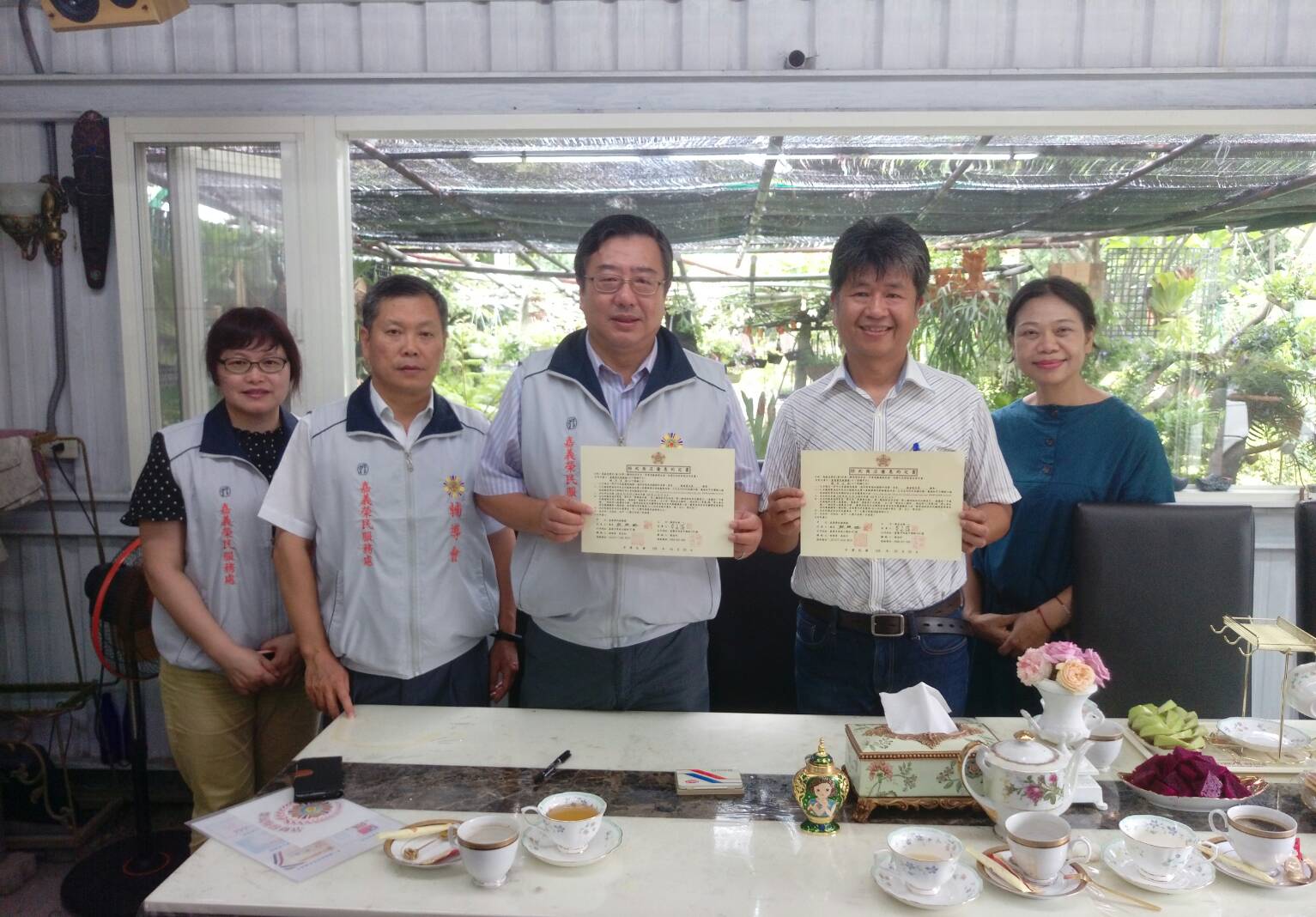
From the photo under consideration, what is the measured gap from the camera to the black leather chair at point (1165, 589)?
228cm

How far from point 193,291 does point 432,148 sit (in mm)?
1057

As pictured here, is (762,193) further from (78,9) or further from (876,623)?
(78,9)

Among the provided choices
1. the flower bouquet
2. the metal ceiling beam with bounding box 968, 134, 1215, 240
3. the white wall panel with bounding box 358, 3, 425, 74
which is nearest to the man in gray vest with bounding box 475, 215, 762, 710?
the flower bouquet

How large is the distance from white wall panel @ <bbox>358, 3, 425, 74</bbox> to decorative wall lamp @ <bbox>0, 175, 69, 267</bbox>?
1.22 metres

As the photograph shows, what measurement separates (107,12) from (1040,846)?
302 cm

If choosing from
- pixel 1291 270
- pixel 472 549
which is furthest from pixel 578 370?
pixel 1291 270

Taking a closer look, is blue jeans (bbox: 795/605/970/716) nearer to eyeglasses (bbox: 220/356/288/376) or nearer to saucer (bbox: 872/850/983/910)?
saucer (bbox: 872/850/983/910)

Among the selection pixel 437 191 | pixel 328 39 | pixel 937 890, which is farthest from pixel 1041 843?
pixel 437 191

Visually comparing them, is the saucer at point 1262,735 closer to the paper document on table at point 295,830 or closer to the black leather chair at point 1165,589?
the black leather chair at point 1165,589

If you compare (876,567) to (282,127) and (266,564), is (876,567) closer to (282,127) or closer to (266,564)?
(266,564)

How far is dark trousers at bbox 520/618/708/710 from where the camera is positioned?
199 centimetres

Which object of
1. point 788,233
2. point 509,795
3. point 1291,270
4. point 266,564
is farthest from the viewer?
point 788,233

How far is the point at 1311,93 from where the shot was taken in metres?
2.98

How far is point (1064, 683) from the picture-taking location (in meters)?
1.52
